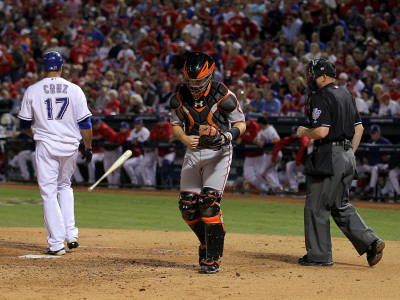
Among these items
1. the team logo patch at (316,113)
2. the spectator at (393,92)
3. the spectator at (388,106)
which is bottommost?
the spectator at (388,106)

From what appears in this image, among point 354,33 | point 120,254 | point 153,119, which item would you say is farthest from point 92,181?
point 120,254

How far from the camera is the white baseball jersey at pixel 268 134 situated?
15.8 metres

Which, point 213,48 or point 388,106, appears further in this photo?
point 213,48

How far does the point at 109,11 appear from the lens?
2548 cm

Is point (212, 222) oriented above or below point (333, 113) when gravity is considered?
below

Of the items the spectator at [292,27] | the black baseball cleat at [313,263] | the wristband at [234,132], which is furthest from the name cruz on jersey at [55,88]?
the spectator at [292,27]

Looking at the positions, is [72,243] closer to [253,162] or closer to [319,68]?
[319,68]

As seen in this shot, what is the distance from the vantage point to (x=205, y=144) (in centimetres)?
649

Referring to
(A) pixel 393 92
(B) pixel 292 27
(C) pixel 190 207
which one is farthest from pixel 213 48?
(C) pixel 190 207

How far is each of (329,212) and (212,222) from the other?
4.33 ft

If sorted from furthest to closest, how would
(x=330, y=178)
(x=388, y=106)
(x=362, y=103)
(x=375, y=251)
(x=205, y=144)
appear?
A: 1. (x=362, y=103)
2. (x=388, y=106)
3. (x=330, y=178)
4. (x=375, y=251)
5. (x=205, y=144)

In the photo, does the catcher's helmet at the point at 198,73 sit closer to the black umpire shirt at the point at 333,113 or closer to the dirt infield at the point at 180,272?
the black umpire shirt at the point at 333,113

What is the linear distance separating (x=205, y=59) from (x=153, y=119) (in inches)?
434

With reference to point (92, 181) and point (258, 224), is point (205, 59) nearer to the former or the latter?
point (258, 224)
